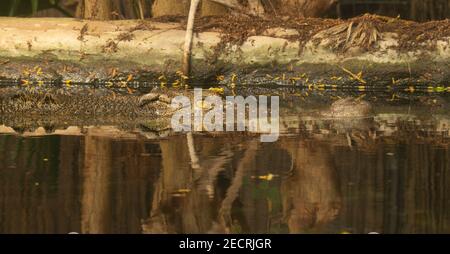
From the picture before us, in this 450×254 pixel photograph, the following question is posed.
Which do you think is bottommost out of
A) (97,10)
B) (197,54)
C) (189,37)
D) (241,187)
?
(241,187)

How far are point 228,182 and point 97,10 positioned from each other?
9.33 meters

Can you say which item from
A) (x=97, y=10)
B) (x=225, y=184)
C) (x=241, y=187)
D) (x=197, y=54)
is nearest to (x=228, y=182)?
(x=225, y=184)

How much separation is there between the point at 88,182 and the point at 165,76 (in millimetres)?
7270

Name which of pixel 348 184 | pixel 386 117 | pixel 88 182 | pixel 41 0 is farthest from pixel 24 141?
pixel 41 0

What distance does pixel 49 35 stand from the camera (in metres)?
14.4

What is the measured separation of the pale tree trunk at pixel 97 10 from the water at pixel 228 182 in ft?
20.7

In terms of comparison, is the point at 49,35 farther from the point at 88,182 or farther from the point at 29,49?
the point at 88,182

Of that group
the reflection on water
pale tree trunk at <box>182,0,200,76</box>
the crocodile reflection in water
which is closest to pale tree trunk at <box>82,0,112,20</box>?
pale tree trunk at <box>182,0,200,76</box>

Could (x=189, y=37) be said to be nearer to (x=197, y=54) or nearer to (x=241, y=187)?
(x=197, y=54)

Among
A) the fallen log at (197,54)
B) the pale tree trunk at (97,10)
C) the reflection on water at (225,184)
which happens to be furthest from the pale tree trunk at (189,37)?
the reflection on water at (225,184)

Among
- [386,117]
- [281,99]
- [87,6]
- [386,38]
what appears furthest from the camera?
[87,6]

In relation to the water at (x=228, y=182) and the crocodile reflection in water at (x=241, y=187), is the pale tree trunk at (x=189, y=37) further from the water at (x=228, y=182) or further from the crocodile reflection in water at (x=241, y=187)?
the crocodile reflection in water at (x=241, y=187)

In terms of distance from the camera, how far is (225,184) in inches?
273

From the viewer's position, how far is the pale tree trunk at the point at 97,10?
15.8m
